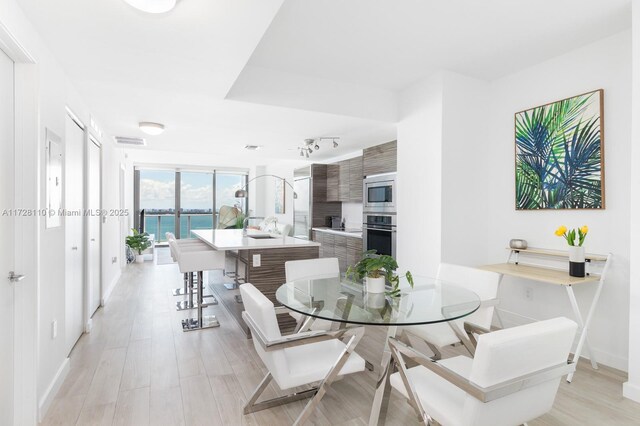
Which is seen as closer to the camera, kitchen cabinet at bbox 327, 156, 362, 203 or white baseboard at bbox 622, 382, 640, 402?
white baseboard at bbox 622, 382, 640, 402

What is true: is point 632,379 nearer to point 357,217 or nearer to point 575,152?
point 575,152

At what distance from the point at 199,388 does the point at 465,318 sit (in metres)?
1.93

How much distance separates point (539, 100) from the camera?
3195 mm

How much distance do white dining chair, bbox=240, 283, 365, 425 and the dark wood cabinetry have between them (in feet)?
9.63

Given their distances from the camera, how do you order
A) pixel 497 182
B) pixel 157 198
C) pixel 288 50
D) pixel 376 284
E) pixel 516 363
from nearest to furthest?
pixel 516 363
pixel 376 284
pixel 288 50
pixel 497 182
pixel 157 198

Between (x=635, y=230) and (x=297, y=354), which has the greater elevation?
(x=635, y=230)

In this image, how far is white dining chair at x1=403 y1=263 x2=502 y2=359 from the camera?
2.14 metres

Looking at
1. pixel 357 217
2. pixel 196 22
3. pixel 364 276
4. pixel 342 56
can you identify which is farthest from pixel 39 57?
pixel 357 217

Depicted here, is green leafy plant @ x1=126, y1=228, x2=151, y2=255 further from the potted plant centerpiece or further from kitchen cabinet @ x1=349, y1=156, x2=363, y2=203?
the potted plant centerpiece

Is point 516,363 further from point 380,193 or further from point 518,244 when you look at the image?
point 380,193

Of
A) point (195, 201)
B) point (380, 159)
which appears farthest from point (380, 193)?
point (195, 201)

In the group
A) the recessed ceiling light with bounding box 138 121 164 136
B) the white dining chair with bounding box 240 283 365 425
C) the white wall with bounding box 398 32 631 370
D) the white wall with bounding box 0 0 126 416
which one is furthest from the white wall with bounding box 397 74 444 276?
the white wall with bounding box 0 0 126 416

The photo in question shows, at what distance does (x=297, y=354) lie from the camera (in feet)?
6.38

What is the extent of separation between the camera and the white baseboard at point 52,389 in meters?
1.99
